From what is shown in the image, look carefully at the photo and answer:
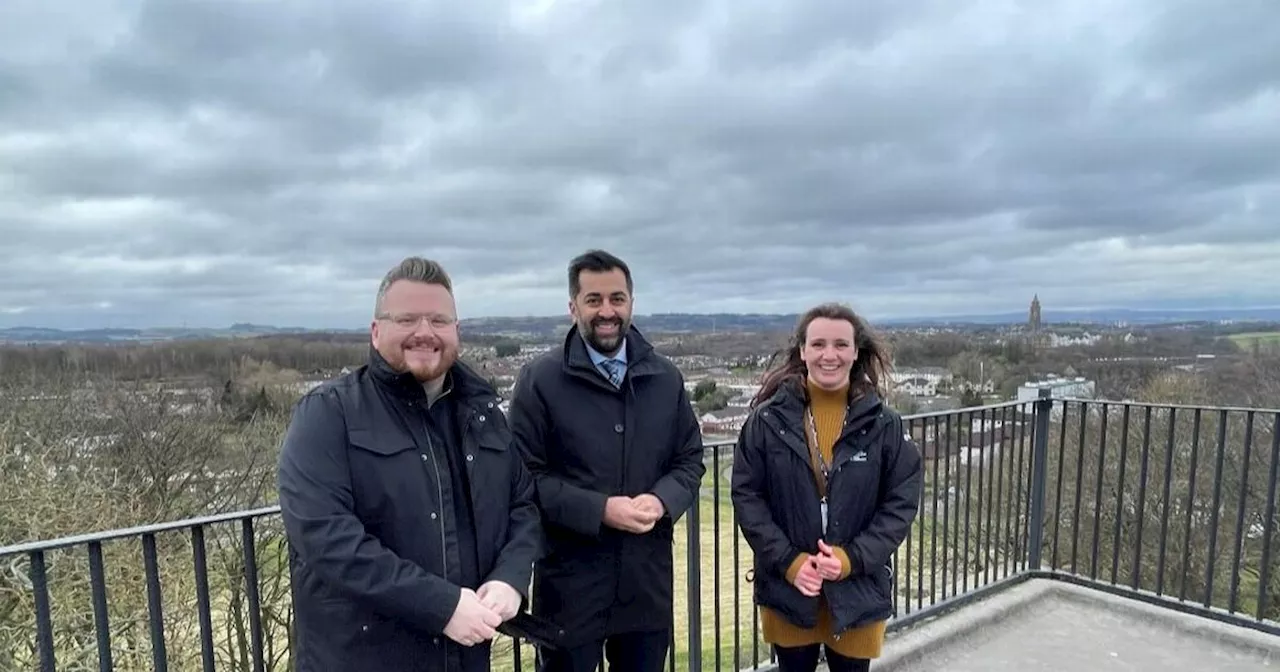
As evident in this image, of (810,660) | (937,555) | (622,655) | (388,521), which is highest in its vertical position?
(388,521)

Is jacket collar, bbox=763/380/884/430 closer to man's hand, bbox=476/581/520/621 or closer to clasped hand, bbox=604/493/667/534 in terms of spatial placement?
clasped hand, bbox=604/493/667/534

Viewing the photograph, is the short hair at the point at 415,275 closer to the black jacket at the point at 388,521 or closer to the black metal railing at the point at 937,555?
the black jacket at the point at 388,521

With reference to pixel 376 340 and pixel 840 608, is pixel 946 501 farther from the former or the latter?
pixel 376 340

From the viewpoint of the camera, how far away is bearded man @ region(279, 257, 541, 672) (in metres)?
1.70

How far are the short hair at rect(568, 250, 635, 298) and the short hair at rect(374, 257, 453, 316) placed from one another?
0.51 m

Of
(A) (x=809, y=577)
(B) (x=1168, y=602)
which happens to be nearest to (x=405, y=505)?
(A) (x=809, y=577)

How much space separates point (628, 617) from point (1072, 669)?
241 cm

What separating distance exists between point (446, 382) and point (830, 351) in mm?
1350

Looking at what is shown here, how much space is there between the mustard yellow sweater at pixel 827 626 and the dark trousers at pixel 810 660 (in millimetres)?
43

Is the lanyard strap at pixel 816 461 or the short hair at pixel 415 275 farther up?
the short hair at pixel 415 275

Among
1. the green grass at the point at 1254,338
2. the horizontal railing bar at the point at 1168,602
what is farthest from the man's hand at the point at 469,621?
the green grass at the point at 1254,338

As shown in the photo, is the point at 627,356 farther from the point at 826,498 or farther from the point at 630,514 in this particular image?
the point at 826,498

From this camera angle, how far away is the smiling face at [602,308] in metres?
2.39

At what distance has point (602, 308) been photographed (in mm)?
2385
